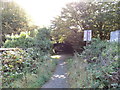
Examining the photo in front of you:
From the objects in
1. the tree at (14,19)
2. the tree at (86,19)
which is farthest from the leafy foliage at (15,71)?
the tree at (14,19)

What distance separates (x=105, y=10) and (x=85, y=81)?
656cm

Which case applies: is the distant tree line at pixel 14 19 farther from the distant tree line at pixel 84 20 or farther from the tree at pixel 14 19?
the distant tree line at pixel 84 20

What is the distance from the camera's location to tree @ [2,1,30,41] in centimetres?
1207

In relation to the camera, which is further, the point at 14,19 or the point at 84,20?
the point at 14,19

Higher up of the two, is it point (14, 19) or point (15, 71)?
point (14, 19)

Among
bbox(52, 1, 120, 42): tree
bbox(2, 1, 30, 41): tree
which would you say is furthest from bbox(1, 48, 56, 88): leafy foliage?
bbox(2, 1, 30, 41): tree

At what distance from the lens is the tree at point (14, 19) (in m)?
12.1

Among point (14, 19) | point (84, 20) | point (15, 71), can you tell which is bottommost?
point (15, 71)

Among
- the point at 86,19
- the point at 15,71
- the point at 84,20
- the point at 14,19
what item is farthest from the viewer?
the point at 14,19

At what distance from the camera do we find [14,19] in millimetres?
12711

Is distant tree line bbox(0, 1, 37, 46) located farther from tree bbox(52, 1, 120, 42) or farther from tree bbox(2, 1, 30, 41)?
tree bbox(52, 1, 120, 42)

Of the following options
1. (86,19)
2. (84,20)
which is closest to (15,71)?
(86,19)

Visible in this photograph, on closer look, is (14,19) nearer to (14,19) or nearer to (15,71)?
(14,19)

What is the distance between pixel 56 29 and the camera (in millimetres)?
9359
